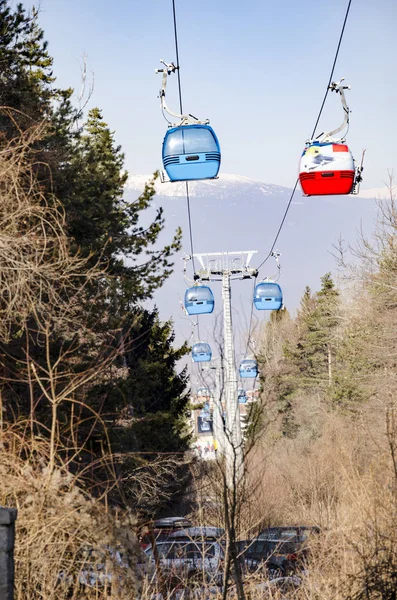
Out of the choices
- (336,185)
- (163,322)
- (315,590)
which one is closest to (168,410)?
(163,322)

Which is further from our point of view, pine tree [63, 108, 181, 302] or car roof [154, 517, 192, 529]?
pine tree [63, 108, 181, 302]

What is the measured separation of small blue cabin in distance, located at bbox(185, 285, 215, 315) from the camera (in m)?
24.8

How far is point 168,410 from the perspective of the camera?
2873 centimetres

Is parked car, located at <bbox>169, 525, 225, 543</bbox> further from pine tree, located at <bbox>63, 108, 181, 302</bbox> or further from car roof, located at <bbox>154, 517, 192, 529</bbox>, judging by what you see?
pine tree, located at <bbox>63, 108, 181, 302</bbox>

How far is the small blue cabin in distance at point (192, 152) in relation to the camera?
37.4 feet

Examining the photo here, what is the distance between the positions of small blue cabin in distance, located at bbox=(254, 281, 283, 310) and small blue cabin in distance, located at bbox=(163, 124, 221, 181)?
13.1m

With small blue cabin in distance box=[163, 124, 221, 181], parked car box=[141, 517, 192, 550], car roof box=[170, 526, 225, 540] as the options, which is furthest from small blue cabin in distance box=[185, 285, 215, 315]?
car roof box=[170, 526, 225, 540]

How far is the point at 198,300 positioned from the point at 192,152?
13680mm

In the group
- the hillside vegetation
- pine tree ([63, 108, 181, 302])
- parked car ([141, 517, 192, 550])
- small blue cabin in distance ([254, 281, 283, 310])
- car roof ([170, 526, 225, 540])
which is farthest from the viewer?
small blue cabin in distance ([254, 281, 283, 310])

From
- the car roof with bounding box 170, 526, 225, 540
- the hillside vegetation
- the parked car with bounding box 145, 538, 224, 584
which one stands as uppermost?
the hillside vegetation

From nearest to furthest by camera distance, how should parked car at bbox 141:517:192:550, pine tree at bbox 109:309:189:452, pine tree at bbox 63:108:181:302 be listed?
parked car at bbox 141:517:192:550
pine tree at bbox 63:108:181:302
pine tree at bbox 109:309:189:452

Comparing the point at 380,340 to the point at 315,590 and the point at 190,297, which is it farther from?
the point at 315,590

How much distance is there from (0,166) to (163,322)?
2434 cm

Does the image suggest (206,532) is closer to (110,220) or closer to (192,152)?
(192,152)
